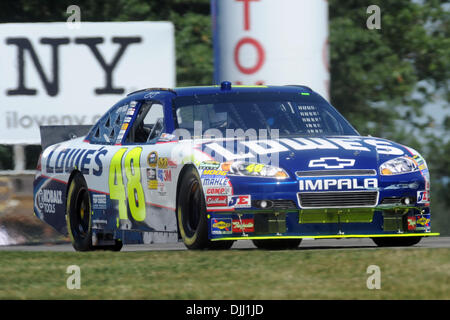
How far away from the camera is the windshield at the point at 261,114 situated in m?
11.2

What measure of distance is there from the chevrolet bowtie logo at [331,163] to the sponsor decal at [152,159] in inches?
61.5

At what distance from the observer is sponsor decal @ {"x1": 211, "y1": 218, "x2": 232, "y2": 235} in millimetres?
10156

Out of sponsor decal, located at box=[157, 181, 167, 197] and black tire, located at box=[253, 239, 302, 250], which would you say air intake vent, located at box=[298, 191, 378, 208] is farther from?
black tire, located at box=[253, 239, 302, 250]

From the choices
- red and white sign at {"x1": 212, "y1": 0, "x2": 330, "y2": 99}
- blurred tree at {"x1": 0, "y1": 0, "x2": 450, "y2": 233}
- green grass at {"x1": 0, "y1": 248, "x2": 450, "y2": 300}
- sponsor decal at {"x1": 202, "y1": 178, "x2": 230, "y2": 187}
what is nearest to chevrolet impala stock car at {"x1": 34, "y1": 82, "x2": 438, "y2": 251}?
sponsor decal at {"x1": 202, "y1": 178, "x2": 230, "y2": 187}

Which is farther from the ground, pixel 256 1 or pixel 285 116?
pixel 256 1

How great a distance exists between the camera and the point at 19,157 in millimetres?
19812

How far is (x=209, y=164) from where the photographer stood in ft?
33.6

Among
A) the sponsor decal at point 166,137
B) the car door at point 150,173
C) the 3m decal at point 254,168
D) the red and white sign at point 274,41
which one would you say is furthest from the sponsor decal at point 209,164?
the red and white sign at point 274,41

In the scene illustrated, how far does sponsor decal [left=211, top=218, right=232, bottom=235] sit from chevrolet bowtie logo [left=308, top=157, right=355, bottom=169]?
0.78 m

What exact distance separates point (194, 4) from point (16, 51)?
36.2 ft

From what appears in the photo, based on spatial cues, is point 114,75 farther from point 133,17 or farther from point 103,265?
point 103,265

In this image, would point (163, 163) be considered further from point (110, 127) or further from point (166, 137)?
point (110, 127)

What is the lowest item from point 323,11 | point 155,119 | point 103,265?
point 103,265
